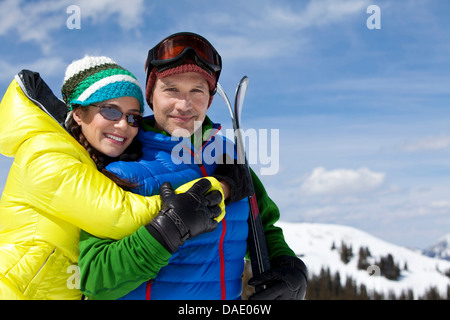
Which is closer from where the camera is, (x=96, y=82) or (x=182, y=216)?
(x=182, y=216)

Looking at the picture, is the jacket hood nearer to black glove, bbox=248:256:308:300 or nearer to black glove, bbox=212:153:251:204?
black glove, bbox=212:153:251:204

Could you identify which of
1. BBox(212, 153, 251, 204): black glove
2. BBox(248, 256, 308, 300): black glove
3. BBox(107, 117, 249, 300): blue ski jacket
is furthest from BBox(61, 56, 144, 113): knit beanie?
BBox(248, 256, 308, 300): black glove

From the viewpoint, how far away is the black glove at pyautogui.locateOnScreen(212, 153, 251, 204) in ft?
9.36

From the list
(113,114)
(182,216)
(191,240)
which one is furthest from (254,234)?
(113,114)

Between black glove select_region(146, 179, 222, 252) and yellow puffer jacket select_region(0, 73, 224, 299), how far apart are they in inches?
4.7

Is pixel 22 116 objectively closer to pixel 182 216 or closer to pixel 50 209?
pixel 50 209

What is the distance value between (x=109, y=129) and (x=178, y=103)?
49 cm

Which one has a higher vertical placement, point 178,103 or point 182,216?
point 178,103

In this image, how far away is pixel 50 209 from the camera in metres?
2.44

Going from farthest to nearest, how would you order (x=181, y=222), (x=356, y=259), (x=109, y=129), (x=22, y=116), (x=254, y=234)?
1. (x=356, y=259)
2. (x=254, y=234)
3. (x=109, y=129)
4. (x=22, y=116)
5. (x=181, y=222)

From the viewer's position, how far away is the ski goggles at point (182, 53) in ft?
9.53

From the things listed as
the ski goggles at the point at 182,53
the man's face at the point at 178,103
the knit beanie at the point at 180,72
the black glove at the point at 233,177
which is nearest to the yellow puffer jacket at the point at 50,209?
the black glove at the point at 233,177

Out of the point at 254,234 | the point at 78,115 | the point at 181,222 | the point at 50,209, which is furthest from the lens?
the point at 254,234
